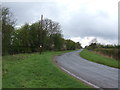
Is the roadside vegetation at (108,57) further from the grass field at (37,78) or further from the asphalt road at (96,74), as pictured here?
the grass field at (37,78)

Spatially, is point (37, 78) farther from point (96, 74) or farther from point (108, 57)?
point (108, 57)

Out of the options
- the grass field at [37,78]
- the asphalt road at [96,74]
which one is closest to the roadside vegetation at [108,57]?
the asphalt road at [96,74]

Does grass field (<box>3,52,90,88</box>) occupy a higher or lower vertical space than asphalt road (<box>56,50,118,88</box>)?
higher

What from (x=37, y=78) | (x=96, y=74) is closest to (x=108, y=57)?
(x=96, y=74)

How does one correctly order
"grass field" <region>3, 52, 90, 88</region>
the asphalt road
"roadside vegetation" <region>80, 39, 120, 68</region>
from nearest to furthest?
"grass field" <region>3, 52, 90, 88</region> → the asphalt road → "roadside vegetation" <region>80, 39, 120, 68</region>

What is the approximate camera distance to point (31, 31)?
50.6 meters

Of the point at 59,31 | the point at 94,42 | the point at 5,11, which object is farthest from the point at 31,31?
the point at 94,42

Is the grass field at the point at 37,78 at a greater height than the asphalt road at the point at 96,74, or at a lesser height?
greater

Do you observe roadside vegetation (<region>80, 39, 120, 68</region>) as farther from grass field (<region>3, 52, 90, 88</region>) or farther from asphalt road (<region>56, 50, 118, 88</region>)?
grass field (<region>3, 52, 90, 88</region>)

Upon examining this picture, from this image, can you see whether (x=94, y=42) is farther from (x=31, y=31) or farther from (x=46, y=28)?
(x=31, y=31)

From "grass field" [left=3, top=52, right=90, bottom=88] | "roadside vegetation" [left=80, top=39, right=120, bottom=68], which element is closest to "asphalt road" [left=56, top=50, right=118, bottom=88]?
"grass field" [left=3, top=52, right=90, bottom=88]

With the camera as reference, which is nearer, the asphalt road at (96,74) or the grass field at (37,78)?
the grass field at (37,78)

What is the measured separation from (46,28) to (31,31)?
10509 millimetres

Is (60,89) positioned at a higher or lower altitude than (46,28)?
lower
